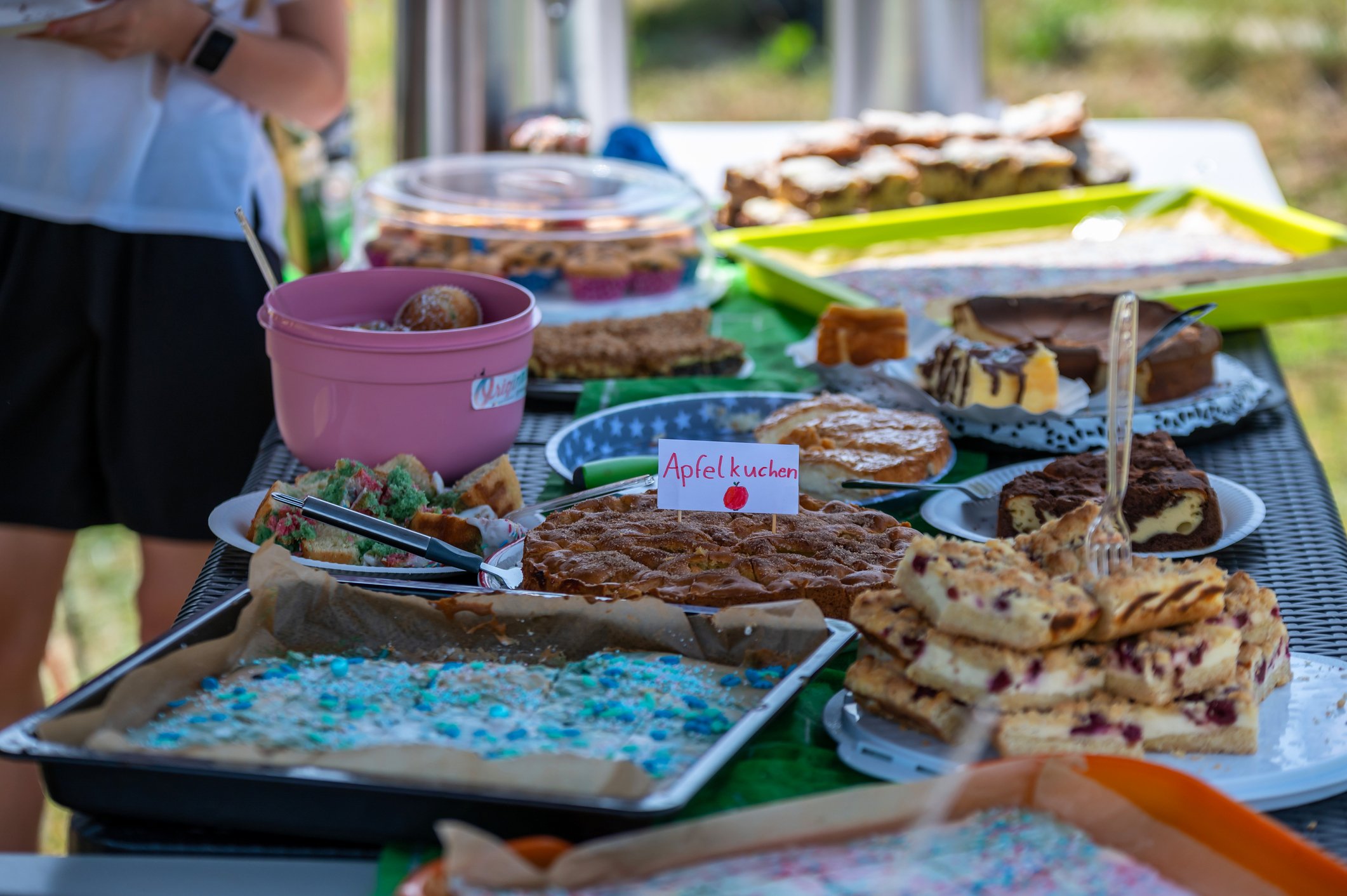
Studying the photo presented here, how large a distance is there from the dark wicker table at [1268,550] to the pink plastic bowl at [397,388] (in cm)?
11

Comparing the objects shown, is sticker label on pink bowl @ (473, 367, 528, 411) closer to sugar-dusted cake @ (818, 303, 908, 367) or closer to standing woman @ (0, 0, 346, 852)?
sugar-dusted cake @ (818, 303, 908, 367)

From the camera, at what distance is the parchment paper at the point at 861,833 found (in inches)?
29.3

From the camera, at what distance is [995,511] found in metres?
1.53

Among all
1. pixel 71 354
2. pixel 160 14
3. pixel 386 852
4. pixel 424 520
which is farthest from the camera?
pixel 71 354

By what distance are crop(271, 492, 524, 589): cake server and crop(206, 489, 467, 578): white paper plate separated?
17 mm

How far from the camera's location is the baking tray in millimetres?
827

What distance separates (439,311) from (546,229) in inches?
37.4

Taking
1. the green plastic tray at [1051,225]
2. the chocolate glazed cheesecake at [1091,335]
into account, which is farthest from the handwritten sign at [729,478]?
the green plastic tray at [1051,225]

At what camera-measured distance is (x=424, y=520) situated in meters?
1.34

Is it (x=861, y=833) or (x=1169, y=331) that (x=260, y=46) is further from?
(x=861, y=833)

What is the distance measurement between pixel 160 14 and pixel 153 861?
1440 mm

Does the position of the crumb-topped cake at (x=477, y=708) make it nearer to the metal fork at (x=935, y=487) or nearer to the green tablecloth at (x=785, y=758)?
the green tablecloth at (x=785, y=758)

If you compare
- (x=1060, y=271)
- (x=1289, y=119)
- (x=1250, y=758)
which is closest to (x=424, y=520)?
(x=1250, y=758)

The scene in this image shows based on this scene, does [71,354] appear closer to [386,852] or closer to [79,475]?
[79,475]
